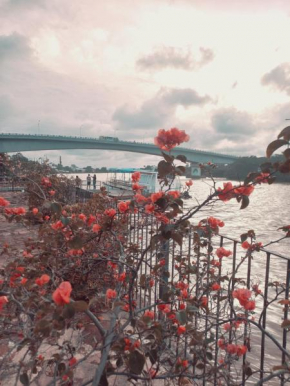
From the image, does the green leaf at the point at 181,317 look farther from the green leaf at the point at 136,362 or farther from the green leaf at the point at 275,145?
the green leaf at the point at 275,145

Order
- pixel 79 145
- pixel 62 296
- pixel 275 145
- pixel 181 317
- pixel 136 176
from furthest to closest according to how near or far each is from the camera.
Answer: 1. pixel 79 145
2. pixel 136 176
3. pixel 181 317
4. pixel 275 145
5. pixel 62 296

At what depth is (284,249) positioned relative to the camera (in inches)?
475

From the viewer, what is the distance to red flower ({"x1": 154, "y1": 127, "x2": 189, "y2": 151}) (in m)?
1.33

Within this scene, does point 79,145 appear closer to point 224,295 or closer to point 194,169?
point 194,169

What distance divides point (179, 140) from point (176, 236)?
0.45 meters

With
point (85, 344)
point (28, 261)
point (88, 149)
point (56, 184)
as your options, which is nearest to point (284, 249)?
point (56, 184)

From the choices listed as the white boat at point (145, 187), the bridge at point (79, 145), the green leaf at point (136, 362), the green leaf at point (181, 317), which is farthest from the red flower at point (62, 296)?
the bridge at point (79, 145)

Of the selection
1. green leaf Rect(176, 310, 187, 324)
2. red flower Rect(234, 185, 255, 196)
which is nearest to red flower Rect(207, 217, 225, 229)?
red flower Rect(234, 185, 255, 196)

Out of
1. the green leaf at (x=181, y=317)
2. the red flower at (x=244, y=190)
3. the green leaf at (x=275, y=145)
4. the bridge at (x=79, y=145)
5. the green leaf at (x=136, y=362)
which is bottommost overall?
the green leaf at (x=136, y=362)

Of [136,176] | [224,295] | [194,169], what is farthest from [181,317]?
[194,169]

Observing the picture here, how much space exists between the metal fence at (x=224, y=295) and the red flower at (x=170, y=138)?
81 centimetres

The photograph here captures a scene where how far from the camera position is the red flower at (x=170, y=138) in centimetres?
133

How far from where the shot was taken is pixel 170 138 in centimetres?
133

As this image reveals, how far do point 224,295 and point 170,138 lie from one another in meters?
2.93
